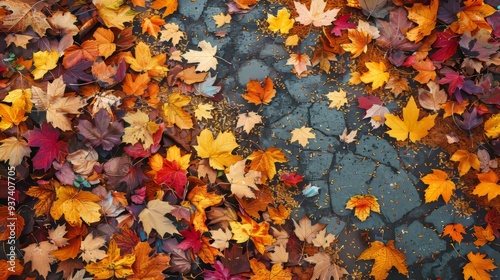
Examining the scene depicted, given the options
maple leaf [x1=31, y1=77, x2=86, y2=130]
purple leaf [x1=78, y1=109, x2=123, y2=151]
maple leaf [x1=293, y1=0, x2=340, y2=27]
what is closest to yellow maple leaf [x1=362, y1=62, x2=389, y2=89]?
maple leaf [x1=293, y1=0, x2=340, y2=27]

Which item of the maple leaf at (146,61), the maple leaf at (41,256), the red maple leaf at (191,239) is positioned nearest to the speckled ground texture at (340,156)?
the maple leaf at (146,61)

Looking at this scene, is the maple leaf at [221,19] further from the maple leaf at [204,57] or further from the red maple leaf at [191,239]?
the red maple leaf at [191,239]

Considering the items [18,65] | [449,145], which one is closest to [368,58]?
[449,145]

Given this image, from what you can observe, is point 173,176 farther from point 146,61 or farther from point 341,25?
point 341,25

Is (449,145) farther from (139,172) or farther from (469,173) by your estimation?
(139,172)

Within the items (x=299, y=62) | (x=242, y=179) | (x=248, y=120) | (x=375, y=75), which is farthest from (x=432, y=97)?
(x=242, y=179)

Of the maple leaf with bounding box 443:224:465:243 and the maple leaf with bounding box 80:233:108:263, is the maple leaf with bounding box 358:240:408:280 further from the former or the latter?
the maple leaf with bounding box 80:233:108:263
